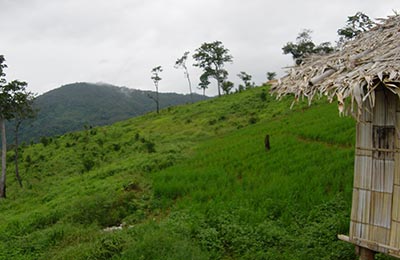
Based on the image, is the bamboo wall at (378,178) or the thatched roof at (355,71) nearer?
the thatched roof at (355,71)

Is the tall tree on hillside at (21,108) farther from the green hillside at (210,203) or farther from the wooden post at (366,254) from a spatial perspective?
the wooden post at (366,254)

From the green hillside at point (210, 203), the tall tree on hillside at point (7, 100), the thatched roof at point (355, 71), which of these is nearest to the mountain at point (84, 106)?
the tall tree on hillside at point (7, 100)

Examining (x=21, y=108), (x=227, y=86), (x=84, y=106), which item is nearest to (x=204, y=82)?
(x=227, y=86)

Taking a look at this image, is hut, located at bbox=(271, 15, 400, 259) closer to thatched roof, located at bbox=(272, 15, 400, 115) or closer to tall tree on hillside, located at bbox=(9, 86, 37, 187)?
thatched roof, located at bbox=(272, 15, 400, 115)

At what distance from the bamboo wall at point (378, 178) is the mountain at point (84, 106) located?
6082 cm

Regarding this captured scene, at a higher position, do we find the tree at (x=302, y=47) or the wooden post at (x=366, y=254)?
the tree at (x=302, y=47)

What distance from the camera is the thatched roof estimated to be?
4.42 m

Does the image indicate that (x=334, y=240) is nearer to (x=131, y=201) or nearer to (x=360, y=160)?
(x=360, y=160)

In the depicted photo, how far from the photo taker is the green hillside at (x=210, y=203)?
7.52 m

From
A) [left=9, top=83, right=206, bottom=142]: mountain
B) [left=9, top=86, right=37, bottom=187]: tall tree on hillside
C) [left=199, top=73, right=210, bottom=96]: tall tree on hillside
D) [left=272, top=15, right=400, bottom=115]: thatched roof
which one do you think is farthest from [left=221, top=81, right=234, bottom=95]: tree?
[left=272, top=15, right=400, bottom=115]: thatched roof

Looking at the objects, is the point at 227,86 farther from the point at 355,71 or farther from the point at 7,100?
the point at 355,71

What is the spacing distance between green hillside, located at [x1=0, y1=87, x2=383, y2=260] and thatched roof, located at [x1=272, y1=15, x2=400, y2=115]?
10.3 feet

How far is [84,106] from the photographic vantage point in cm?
9750

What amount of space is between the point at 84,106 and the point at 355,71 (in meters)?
97.7
